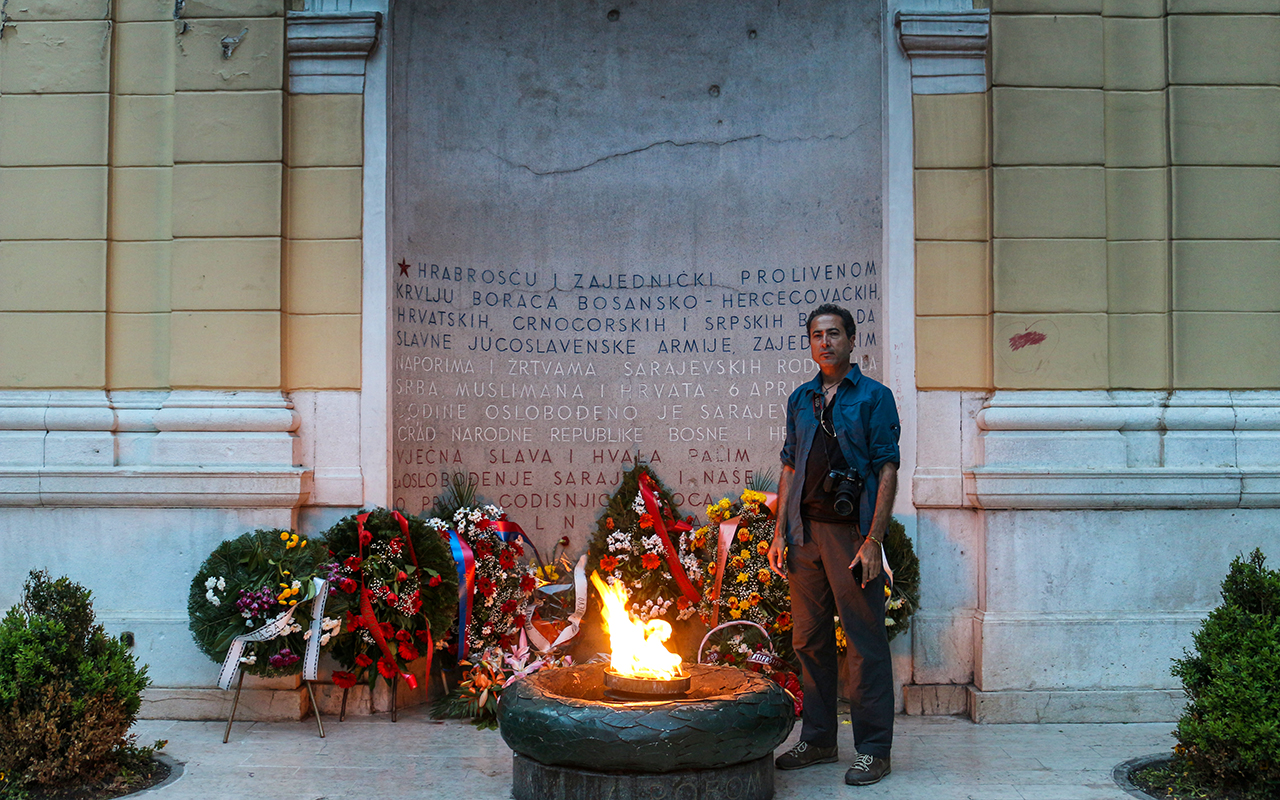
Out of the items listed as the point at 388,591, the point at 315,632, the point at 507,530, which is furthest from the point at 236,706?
the point at 507,530

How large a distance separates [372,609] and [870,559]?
2.77 m

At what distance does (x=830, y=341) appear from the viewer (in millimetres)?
4633

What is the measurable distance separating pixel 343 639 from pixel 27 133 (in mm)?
3686

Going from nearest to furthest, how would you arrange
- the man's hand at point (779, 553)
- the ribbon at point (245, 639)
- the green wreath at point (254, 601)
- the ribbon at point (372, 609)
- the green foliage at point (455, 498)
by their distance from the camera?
1. the man's hand at point (779, 553)
2. the ribbon at point (245, 639)
3. the green wreath at point (254, 601)
4. the ribbon at point (372, 609)
5. the green foliage at point (455, 498)

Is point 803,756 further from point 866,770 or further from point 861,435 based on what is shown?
point 861,435

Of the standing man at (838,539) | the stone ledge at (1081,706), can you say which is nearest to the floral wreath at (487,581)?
the standing man at (838,539)

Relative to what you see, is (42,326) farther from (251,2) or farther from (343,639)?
(343,639)

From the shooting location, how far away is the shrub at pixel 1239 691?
3969 millimetres

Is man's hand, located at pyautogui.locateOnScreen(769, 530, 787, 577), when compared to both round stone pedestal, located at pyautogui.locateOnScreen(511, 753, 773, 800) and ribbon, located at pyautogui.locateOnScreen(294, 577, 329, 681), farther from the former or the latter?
ribbon, located at pyautogui.locateOnScreen(294, 577, 329, 681)

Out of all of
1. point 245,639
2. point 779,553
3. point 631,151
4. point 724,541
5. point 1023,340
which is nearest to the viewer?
point 779,553

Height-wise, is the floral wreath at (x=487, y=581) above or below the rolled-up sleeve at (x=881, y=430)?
below

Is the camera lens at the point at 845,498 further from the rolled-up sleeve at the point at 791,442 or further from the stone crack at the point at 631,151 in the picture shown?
the stone crack at the point at 631,151

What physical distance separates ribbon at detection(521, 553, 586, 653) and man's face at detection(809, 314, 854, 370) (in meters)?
2.44

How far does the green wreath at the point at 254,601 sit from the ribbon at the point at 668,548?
6.52 ft
